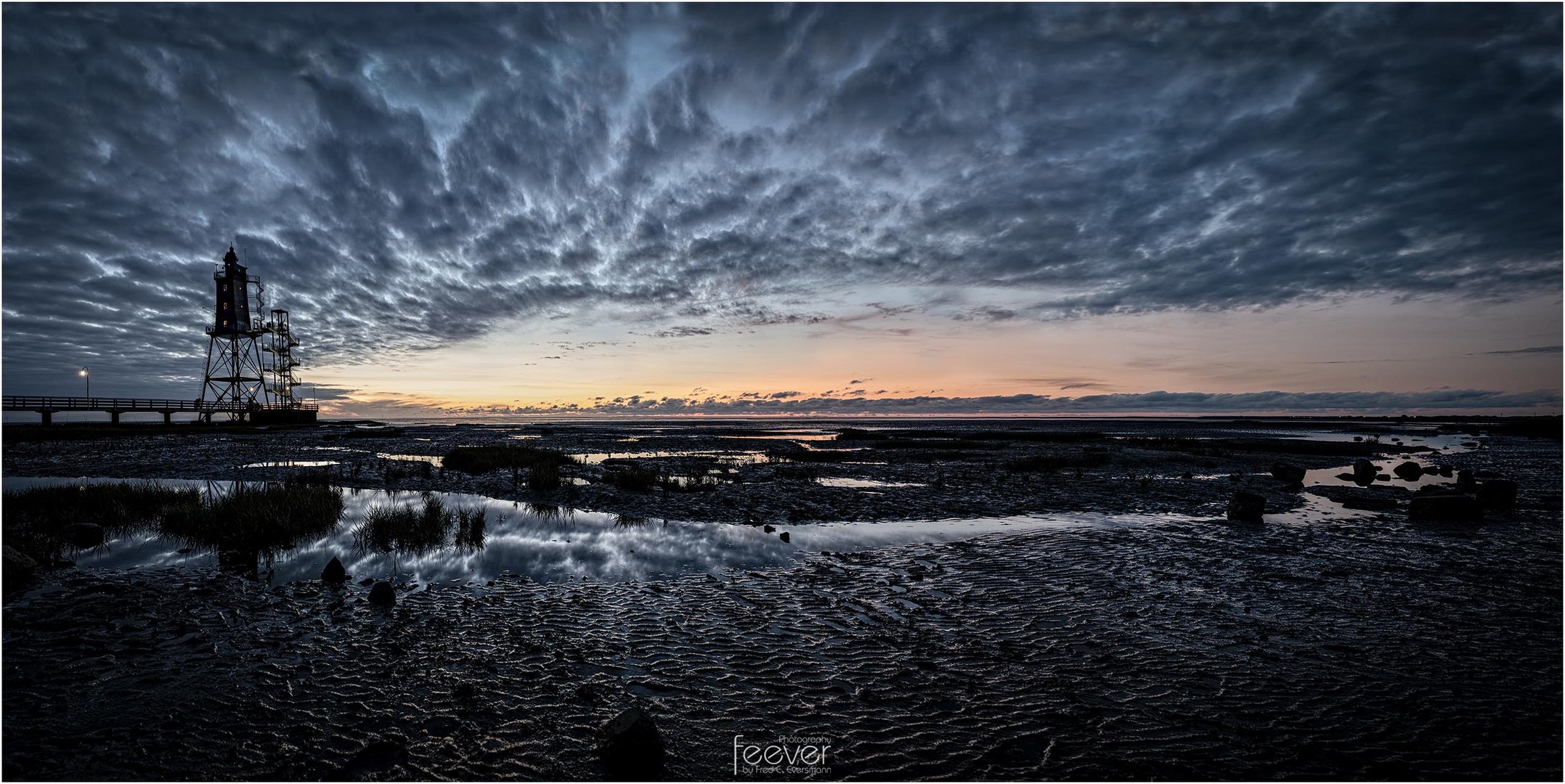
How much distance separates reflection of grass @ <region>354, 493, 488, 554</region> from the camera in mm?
12820

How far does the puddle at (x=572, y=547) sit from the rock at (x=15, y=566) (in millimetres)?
884

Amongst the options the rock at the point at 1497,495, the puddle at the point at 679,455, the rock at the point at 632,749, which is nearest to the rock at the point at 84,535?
the rock at the point at 632,749

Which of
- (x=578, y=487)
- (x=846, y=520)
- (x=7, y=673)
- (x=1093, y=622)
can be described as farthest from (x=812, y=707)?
(x=578, y=487)

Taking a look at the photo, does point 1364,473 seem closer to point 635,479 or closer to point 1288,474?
point 1288,474

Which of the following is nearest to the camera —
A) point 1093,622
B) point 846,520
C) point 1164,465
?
point 1093,622

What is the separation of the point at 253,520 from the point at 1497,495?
33153mm

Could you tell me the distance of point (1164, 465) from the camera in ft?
109

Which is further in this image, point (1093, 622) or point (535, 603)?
point (535, 603)

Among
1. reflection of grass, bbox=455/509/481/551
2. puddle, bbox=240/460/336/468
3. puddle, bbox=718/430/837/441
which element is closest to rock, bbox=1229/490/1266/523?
reflection of grass, bbox=455/509/481/551

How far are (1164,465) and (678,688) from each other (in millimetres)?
34472

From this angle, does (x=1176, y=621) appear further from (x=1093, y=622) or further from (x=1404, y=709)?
(x=1404, y=709)

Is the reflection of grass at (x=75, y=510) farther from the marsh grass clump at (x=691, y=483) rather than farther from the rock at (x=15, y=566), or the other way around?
the marsh grass clump at (x=691, y=483)

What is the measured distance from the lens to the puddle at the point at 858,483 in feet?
80.0

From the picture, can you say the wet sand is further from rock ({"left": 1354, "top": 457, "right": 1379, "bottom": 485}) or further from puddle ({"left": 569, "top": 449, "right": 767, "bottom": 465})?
puddle ({"left": 569, "top": 449, "right": 767, "bottom": 465})
